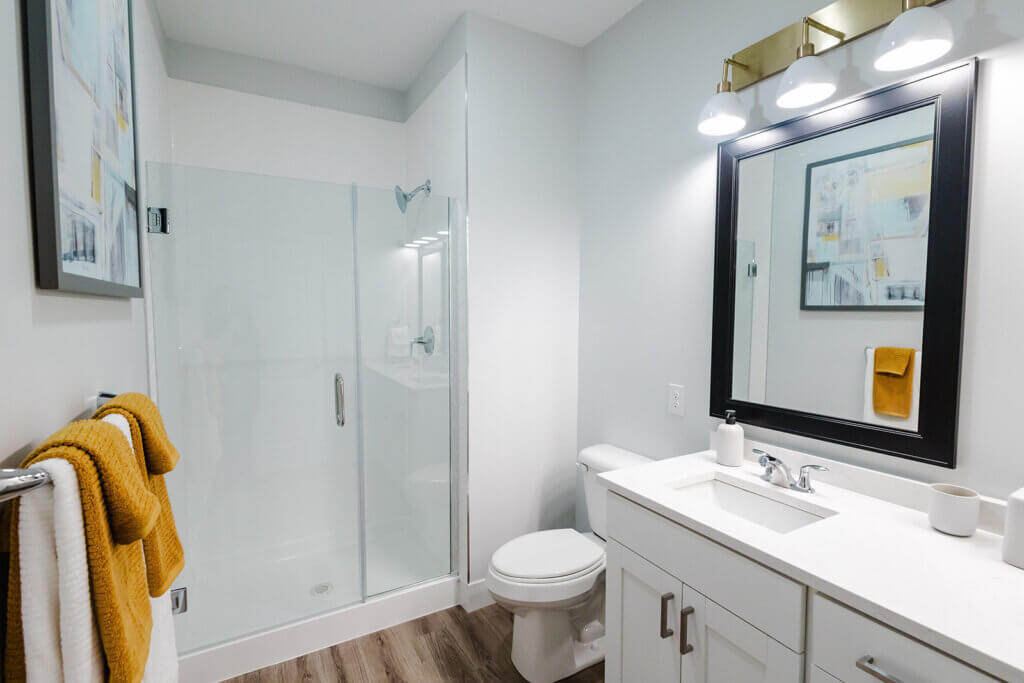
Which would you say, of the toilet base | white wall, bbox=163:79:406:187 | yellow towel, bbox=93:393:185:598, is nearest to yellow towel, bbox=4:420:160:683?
yellow towel, bbox=93:393:185:598

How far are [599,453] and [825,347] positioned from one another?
976mm

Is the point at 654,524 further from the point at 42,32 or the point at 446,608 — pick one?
the point at 42,32

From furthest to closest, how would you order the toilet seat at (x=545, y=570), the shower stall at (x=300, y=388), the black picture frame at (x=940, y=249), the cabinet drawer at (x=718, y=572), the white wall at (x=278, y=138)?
the white wall at (x=278, y=138)
the shower stall at (x=300, y=388)
the toilet seat at (x=545, y=570)
the black picture frame at (x=940, y=249)
the cabinet drawer at (x=718, y=572)

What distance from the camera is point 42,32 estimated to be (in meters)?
0.73

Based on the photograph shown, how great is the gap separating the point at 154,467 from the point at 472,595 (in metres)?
1.69

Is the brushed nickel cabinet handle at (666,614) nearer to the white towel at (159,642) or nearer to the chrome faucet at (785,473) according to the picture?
the chrome faucet at (785,473)

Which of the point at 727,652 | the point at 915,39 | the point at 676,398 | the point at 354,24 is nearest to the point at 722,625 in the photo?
the point at 727,652

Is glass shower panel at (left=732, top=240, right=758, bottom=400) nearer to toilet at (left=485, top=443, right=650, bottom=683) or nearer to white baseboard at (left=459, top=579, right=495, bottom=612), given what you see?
toilet at (left=485, top=443, right=650, bottom=683)

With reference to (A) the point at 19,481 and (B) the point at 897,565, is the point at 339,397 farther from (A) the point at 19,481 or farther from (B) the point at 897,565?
(B) the point at 897,565

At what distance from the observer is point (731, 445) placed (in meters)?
1.59

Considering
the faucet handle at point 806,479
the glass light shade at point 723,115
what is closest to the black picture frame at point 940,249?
the faucet handle at point 806,479

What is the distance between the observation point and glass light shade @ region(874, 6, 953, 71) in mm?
1101

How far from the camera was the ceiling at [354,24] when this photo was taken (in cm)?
207

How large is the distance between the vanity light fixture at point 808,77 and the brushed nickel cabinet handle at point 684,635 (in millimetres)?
1409
